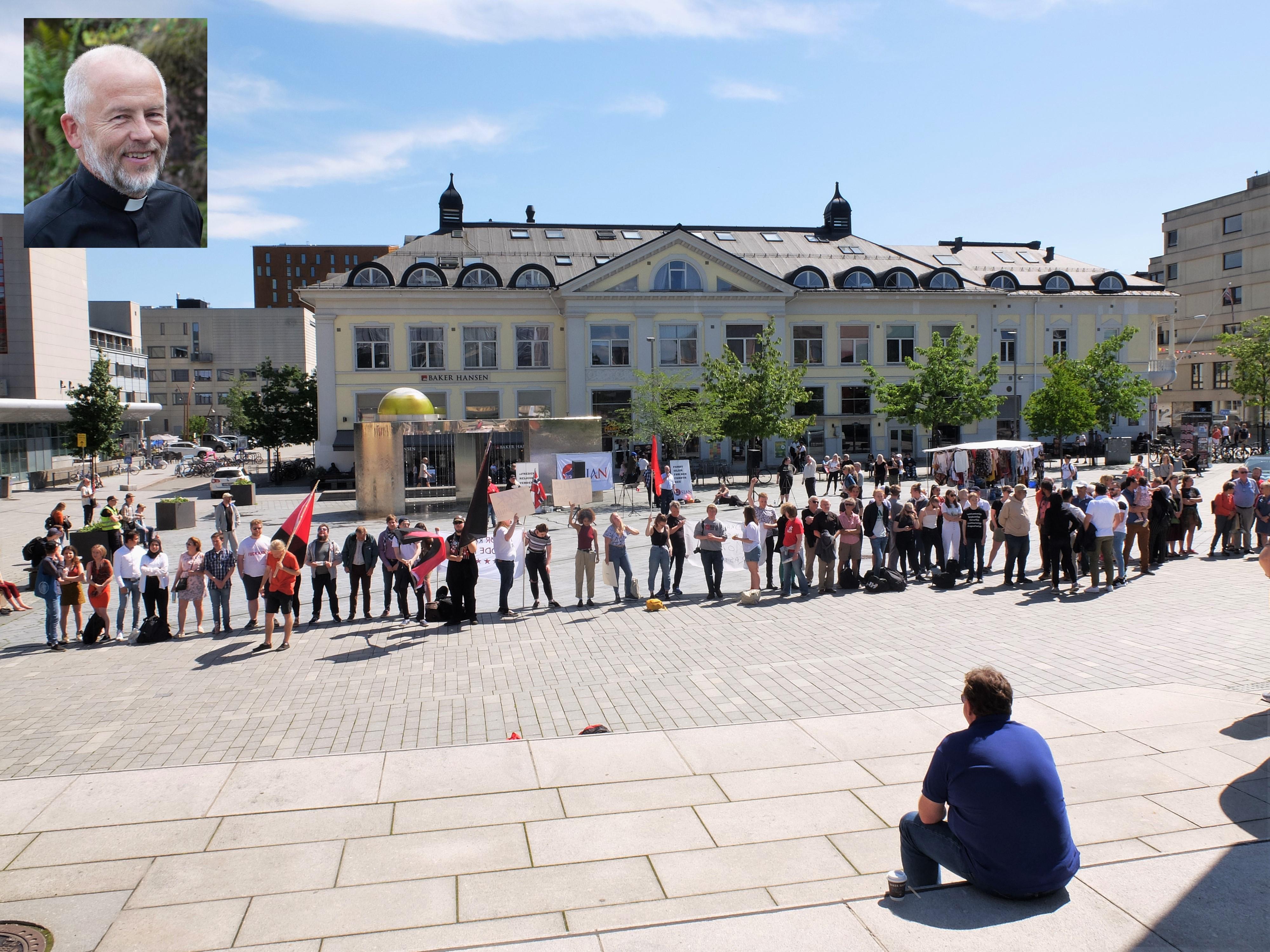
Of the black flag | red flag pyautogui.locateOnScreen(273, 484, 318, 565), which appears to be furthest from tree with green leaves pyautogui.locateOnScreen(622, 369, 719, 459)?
red flag pyautogui.locateOnScreen(273, 484, 318, 565)

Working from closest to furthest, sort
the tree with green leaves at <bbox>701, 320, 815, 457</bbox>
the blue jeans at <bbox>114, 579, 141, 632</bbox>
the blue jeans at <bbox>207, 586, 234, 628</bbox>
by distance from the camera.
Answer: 1. the blue jeans at <bbox>114, 579, 141, 632</bbox>
2. the blue jeans at <bbox>207, 586, 234, 628</bbox>
3. the tree with green leaves at <bbox>701, 320, 815, 457</bbox>

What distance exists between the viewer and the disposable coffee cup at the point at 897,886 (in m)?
5.00

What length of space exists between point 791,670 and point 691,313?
42.2 metres

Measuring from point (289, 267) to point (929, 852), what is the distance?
170 metres

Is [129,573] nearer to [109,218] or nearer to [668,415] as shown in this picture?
[109,218]

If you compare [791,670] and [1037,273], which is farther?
[1037,273]

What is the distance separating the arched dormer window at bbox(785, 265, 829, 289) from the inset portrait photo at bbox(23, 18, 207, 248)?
48.6 metres

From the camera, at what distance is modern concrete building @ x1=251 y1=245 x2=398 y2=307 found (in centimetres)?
15750

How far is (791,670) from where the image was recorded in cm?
1076

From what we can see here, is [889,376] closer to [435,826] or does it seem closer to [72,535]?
[72,535]

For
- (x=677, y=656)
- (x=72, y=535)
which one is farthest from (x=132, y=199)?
(x=72, y=535)

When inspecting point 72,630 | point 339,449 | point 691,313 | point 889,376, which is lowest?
point 72,630

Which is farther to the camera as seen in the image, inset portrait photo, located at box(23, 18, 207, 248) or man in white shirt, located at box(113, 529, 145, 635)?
man in white shirt, located at box(113, 529, 145, 635)

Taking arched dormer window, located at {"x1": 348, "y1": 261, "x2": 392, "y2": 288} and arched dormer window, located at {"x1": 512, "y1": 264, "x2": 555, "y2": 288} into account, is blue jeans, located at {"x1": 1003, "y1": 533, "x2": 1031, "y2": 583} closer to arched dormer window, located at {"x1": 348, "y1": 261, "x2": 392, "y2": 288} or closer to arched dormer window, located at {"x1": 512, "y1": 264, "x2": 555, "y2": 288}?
arched dormer window, located at {"x1": 512, "y1": 264, "x2": 555, "y2": 288}
